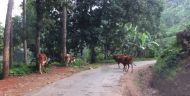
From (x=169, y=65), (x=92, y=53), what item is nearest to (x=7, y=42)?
(x=169, y=65)

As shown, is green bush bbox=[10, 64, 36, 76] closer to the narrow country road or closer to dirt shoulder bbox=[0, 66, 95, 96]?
dirt shoulder bbox=[0, 66, 95, 96]

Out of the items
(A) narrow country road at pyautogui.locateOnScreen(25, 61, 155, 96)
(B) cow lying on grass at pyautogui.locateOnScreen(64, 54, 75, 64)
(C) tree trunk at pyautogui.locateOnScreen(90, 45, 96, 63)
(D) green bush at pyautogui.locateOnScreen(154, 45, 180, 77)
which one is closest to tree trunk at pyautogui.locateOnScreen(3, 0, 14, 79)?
(A) narrow country road at pyautogui.locateOnScreen(25, 61, 155, 96)

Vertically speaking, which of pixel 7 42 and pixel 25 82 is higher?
pixel 7 42

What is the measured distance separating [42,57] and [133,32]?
21852 mm

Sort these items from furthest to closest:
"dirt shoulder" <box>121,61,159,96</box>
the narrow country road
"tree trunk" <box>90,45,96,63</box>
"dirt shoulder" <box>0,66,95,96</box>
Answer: "tree trunk" <box>90,45,96,63</box>
"dirt shoulder" <box>121,61,159,96</box>
"dirt shoulder" <box>0,66,95,96</box>
the narrow country road

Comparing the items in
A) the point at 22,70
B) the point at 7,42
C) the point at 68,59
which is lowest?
the point at 22,70

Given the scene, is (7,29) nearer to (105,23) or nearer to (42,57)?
(42,57)

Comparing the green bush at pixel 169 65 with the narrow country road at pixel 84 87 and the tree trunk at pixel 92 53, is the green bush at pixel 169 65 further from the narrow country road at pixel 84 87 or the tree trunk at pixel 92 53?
the tree trunk at pixel 92 53

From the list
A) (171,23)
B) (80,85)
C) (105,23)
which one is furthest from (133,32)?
(80,85)

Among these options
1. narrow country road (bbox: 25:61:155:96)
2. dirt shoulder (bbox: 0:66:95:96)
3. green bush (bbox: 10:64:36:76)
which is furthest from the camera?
green bush (bbox: 10:64:36:76)

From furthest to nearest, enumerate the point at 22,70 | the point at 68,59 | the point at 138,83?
the point at 68,59, the point at 22,70, the point at 138,83

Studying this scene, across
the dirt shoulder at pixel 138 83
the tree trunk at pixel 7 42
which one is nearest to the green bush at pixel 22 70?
the tree trunk at pixel 7 42

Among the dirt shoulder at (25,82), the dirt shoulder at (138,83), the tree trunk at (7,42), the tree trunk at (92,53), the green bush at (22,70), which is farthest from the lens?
the tree trunk at (92,53)

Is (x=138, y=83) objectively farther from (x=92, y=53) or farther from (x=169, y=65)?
(x=92, y=53)
